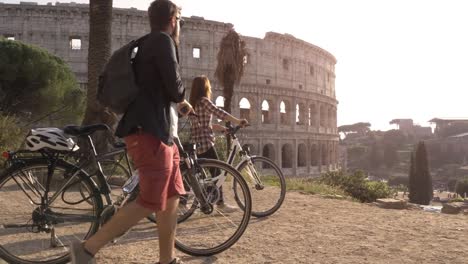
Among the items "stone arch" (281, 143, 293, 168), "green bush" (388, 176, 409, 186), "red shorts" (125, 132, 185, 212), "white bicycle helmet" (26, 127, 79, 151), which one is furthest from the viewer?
"green bush" (388, 176, 409, 186)

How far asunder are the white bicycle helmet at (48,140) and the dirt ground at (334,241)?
983 mm

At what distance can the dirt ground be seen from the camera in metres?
3.35

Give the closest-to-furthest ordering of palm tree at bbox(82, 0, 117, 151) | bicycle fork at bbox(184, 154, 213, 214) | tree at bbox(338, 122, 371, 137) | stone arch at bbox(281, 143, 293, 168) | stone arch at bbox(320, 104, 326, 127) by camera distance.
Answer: bicycle fork at bbox(184, 154, 213, 214) < palm tree at bbox(82, 0, 117, 151) < stone arch at bbox(281, 143, 293, 168) < stone arch at bbox(320, 104, 326, 127) < tree at bbox(338, 122, 371, 137)

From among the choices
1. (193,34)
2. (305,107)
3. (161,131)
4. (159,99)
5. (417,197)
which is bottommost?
(417,197)

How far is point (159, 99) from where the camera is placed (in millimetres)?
2473

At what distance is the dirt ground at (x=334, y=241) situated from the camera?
3350mm

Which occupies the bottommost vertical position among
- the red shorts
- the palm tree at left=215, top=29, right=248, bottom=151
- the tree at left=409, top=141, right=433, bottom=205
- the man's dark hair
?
the tree at left=409, top=141, right=433, bottom=205

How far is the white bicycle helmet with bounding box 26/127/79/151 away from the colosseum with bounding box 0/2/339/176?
26674 mm

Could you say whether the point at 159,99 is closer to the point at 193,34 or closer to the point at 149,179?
the point at 149,179

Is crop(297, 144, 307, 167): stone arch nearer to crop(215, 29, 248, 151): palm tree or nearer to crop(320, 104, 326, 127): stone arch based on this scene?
crop(320, 104, 326, 127): stone arch

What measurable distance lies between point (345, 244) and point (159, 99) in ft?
7.78

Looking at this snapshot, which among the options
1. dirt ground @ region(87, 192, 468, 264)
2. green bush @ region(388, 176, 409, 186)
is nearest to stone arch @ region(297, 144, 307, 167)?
green bush @ region(388, 176, 409, 186)

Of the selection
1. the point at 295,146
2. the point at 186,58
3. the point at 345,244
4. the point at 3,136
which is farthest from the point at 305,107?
the point at 345,244

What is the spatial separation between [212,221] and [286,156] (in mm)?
35560
